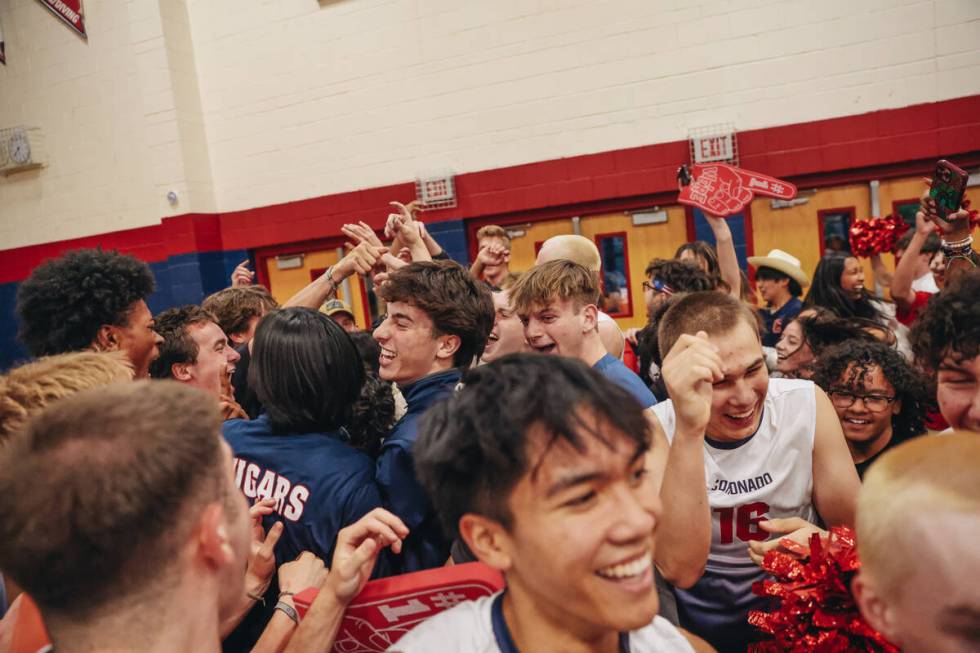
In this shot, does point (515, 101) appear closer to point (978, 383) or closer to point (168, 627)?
point (978, 383)

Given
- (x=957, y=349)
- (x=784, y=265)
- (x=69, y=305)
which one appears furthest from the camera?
(x=784, y=265)

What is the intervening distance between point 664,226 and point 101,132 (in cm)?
652

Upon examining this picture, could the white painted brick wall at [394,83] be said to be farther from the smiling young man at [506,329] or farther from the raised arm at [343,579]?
the raised arm at [343,579]

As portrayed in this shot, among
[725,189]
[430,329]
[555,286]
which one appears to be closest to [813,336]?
[555,286]

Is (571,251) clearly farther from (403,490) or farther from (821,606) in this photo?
(821,606)

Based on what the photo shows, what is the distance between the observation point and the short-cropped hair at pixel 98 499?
947mm

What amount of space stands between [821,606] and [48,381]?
1.84 m

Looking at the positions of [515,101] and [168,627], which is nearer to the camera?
[168,627]

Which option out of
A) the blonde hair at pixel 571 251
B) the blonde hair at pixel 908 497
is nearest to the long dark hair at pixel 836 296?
the blonde hair at pixel 571 251

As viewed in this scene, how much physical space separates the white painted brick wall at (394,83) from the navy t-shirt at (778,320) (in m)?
1.98

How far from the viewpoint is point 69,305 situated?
2650 mm

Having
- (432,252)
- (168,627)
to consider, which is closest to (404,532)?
(168,627)

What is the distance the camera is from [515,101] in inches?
247

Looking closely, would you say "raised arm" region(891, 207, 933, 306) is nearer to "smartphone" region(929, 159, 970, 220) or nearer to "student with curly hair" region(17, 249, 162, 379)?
"smartphone" region(929, 159, 970, 220)
